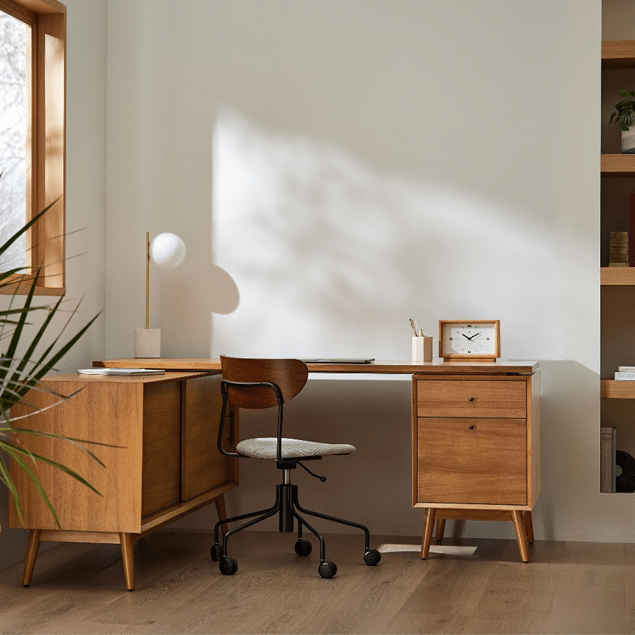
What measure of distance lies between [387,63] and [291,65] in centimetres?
43

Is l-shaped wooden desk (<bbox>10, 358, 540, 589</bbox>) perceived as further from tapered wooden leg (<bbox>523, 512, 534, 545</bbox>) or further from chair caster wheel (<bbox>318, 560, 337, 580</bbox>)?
chair caster wheel (<bbox>318, 560, 337, 580</bbox>)

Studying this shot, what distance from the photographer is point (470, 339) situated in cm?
403

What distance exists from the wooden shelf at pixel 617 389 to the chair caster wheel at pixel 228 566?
66.7 inches

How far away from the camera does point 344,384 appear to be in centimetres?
433

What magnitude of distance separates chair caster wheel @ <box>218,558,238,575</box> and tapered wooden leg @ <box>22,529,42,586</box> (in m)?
0.64

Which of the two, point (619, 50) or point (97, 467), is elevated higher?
point (619, 50)

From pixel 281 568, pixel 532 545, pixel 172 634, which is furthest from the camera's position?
pixel 532 545

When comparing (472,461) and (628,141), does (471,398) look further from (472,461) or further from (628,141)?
(628,141)

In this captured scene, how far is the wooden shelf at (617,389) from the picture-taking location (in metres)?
4.06

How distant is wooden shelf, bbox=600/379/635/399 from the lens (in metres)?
4.06

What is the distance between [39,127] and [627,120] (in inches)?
96.3

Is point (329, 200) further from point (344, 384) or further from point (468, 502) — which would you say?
point (468, 502)

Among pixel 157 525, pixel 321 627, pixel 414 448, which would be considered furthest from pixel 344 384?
pixel 321 627

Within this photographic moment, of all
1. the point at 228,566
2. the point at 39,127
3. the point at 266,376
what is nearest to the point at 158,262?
the point at 39,127
